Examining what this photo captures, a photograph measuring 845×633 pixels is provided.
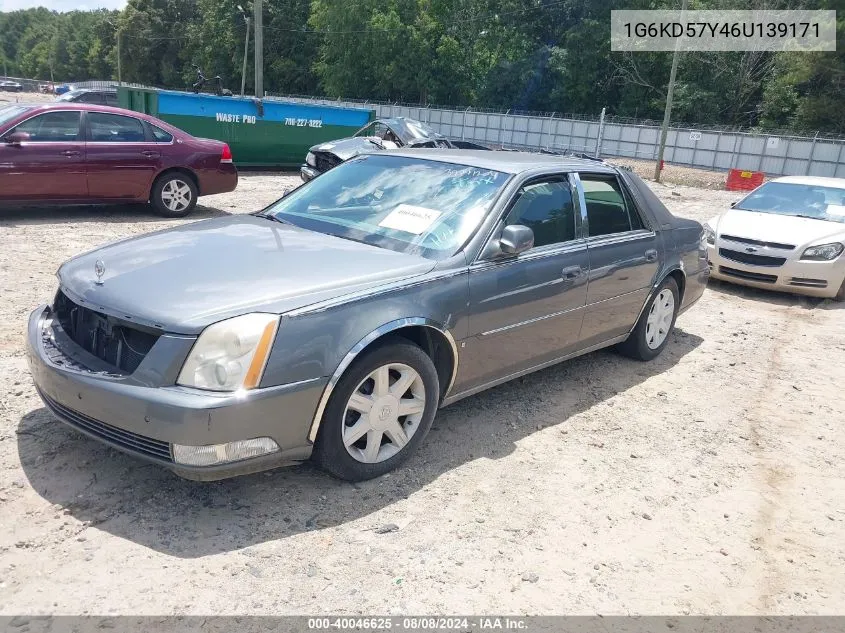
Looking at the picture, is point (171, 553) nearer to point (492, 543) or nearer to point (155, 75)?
point (492, 543)

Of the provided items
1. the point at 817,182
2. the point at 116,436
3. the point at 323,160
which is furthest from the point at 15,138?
the point at 817,182

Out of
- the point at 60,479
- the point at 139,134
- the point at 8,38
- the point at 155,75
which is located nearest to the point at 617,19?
the point at 139,134

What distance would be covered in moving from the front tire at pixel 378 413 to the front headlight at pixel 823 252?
6445 mm

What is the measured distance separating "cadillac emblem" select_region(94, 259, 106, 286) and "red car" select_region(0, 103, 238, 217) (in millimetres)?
6138

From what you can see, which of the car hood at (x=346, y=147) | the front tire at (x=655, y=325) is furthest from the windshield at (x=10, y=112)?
the front tire at (x=655, y=325)

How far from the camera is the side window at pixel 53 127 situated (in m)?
8.77

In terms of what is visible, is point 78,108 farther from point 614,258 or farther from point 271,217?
point 614,258

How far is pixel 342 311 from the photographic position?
3.24 meters

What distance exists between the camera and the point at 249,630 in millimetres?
2533

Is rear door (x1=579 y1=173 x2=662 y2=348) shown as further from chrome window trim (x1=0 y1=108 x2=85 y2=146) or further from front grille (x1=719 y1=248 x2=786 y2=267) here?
chrome window trim (x1=0 y1=108 x2=85 y2=146)

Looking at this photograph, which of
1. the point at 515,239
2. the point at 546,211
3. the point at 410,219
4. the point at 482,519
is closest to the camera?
the point at 482,519

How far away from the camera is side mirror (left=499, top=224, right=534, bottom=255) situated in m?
3.91

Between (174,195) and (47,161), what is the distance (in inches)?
68.0

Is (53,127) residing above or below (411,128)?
below
